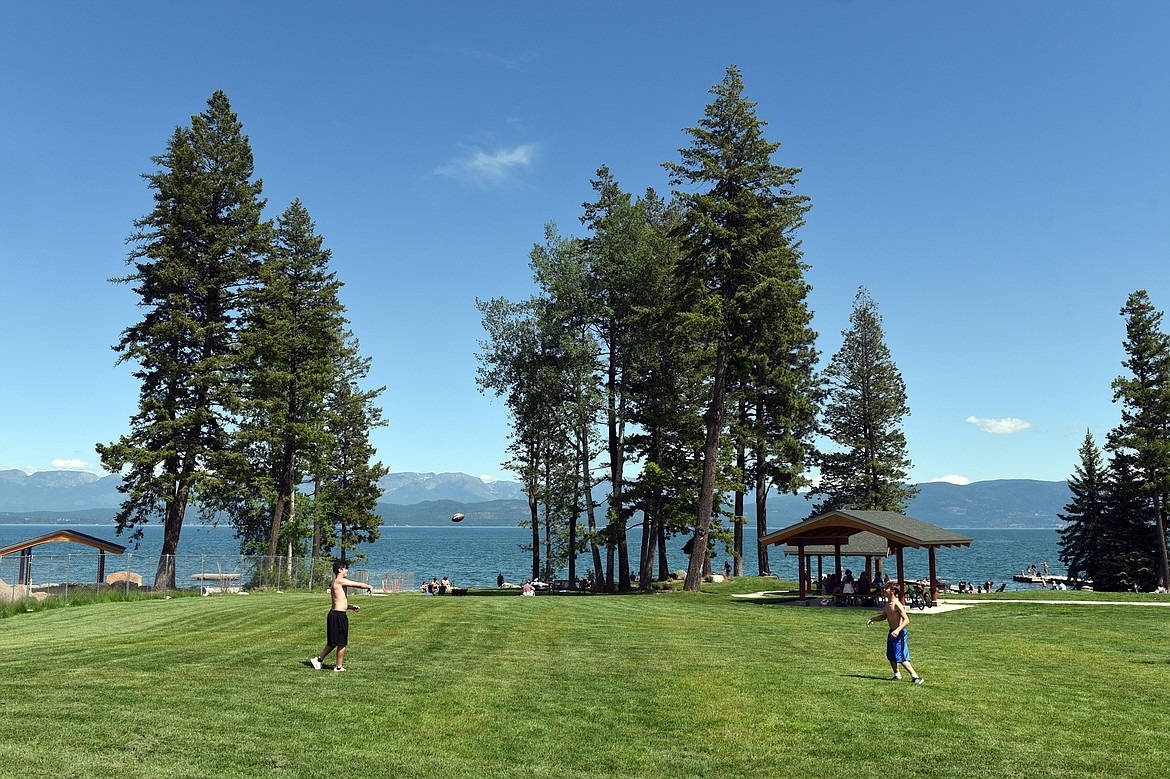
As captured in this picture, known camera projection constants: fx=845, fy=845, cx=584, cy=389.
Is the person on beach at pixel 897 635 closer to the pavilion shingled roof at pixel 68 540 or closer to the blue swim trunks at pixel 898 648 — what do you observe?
the blue swim trunks at pixel 898 648

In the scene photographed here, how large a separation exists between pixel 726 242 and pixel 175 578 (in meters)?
28.3

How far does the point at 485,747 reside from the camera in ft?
34.5

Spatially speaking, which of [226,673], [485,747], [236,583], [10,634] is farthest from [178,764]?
[236,583]

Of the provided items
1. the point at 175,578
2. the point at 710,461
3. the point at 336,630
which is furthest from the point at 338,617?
the point at 175,578

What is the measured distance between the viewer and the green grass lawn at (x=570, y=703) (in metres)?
9.93

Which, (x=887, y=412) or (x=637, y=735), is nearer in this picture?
(x=637, y=735)

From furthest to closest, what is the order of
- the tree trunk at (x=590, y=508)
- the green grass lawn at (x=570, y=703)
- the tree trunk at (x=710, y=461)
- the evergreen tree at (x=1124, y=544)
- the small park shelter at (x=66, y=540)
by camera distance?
the evergreen tree at (x=1124, y=544) → the tree trunk at (x=590, y=508) → the tree trunk at (x=710, y=461) → the small park shelter at (x=66, y=540) → the green grass lawn at (x=570, y=703)

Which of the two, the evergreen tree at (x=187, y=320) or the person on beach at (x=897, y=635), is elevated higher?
the evergreen tree at (x=187, y=320)

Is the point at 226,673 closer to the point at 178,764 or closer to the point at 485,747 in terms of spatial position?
the point at 178,764

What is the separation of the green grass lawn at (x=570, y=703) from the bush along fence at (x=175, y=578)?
9515mm

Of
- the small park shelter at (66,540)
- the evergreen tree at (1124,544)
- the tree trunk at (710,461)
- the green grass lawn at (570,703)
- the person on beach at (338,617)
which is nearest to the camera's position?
the green grass lawn at (570,703)

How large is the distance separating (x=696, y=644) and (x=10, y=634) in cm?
1680

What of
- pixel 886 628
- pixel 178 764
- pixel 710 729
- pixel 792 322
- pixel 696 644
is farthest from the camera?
pixel 792 322

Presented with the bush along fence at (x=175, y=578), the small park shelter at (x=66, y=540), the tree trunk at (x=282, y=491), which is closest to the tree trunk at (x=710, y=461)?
the bush along fence at (x=175, y=578)
